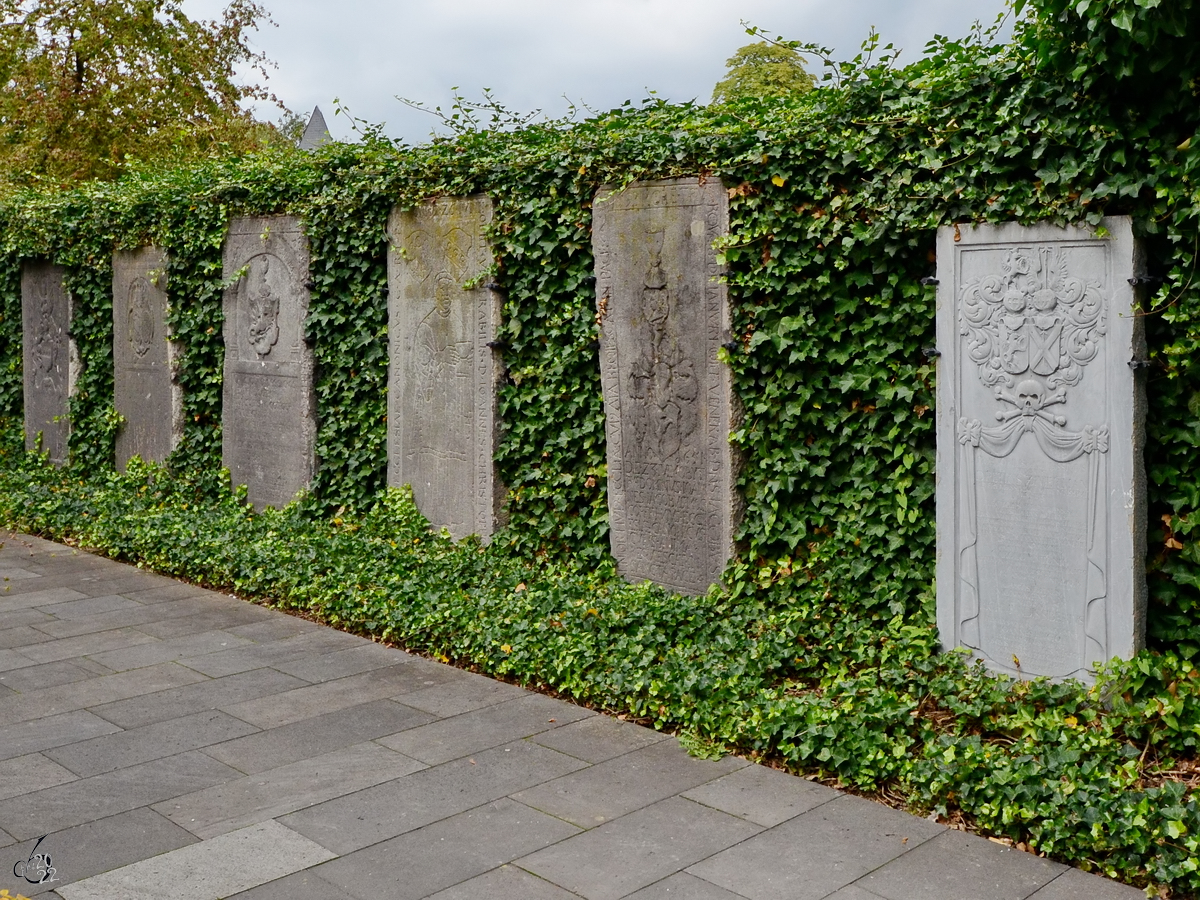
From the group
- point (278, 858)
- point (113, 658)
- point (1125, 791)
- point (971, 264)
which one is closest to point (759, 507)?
point (971, 264)

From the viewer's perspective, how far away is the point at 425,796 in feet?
14.0

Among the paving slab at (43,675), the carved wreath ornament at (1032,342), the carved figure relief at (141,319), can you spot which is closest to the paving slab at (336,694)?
the paving slab at (43,675)

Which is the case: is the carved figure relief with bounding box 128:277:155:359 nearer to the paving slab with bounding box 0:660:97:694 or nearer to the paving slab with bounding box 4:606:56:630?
the paving slab with bounding box 4:606:56:630

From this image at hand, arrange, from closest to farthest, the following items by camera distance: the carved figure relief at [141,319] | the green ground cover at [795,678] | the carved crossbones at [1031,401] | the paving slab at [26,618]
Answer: the green ground cover at [795,678] → the carved crossbones at [1031,401] → the paving slab at [26,618] → the carved figure relief at [141,319]

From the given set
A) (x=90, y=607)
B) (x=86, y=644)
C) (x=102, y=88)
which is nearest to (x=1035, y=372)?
(x=86, y=644)

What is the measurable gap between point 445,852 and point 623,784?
0.80 meters

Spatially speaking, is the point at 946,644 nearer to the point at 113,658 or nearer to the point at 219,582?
the point at 113,658

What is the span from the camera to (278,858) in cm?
378

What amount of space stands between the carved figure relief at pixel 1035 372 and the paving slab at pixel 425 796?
1.96 meters

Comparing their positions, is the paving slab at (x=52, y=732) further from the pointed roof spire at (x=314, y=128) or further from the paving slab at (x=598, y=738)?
the pointed roof spire at (x=314, y=128)

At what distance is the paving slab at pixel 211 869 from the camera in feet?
11.7

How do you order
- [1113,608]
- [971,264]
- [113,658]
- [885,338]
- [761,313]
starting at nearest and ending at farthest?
[1113,608] < [971,264] < [885,338] < [761,313] < [113,658]

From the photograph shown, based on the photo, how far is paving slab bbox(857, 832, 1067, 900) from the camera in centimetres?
349

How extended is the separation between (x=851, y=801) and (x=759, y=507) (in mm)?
1953
